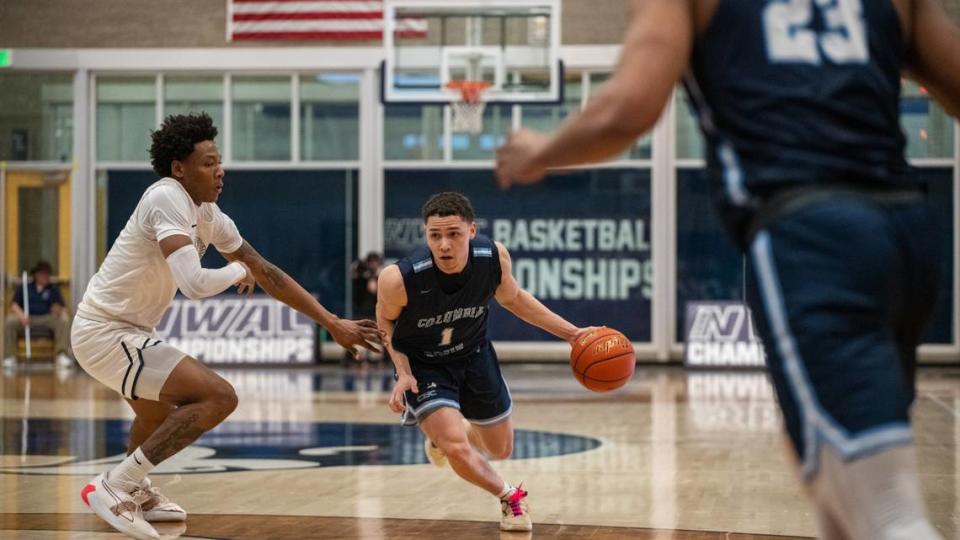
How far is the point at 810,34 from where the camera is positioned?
2.67m

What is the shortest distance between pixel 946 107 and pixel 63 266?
819 inches

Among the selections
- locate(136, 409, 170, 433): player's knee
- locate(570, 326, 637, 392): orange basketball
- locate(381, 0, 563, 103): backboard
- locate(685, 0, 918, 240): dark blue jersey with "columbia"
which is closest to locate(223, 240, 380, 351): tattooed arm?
locate(136, 409, 170, 433): player's knee

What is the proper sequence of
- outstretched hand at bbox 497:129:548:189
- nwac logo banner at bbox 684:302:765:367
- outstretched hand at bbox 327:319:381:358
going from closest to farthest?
outstretched hand at bbox 497:129:548:189, outstretched hand at bbox 327:319:381:358, nwac logo banner at bbox 684:302:765:367

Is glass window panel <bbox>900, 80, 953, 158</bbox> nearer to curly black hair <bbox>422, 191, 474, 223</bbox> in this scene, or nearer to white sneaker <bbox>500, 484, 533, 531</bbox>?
curly black hair <bbox>422, 191, 474, 223</bbox>

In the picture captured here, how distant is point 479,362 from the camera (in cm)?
727

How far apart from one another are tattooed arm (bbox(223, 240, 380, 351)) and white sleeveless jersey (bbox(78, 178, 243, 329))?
28cm

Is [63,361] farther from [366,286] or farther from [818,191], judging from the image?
[818,191]

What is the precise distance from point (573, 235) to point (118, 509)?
1587 centimetres

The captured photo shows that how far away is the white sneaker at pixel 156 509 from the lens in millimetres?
6777

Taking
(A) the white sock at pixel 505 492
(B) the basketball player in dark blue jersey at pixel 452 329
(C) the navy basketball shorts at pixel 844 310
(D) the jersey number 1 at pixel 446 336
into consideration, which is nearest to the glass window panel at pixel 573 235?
(B) the basketball player in dark blue jersey at pixel 452 329

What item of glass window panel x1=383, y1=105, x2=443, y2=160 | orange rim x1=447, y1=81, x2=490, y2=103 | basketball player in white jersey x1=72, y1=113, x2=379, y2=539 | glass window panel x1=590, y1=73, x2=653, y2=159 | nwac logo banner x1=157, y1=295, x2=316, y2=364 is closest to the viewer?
basketball player in white jersey x1=72, y1=113, x2=379, y2=539

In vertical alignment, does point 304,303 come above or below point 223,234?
below

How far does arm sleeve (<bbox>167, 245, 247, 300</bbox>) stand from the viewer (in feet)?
19.9

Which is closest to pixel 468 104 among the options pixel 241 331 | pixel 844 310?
pixel 241 331
